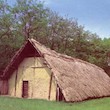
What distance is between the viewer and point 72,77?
2367 cm

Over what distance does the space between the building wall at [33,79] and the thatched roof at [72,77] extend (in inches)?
Result: 39.6

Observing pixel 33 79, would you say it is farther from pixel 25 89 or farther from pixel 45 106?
pixel 45 106

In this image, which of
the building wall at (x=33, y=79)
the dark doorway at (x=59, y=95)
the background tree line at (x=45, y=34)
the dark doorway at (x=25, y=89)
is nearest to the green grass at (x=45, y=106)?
the dark doorway at (x=59, y=95)

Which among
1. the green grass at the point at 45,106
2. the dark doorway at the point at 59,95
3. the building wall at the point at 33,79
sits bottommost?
the green grass at the point at 45,106

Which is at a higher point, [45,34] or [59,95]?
[45,34]

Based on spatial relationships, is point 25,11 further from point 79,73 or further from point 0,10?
point 79,73

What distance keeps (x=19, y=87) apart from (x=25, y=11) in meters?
19.0

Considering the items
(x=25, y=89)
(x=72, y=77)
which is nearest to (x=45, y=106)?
(x=72, y=77)

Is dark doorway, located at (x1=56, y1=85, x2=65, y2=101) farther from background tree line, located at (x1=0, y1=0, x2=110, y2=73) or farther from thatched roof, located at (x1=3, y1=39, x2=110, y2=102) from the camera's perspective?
background tree line, located at (x1=0, y1=0, x2=110, y2=73)

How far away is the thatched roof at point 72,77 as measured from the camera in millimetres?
21347

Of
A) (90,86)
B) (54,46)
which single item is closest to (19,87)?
(90,86)

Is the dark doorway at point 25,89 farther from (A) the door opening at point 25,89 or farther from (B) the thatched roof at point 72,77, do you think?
(B) the thatched roof at point 72,77

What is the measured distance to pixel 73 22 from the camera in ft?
156

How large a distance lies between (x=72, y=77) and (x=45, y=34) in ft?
68.5
